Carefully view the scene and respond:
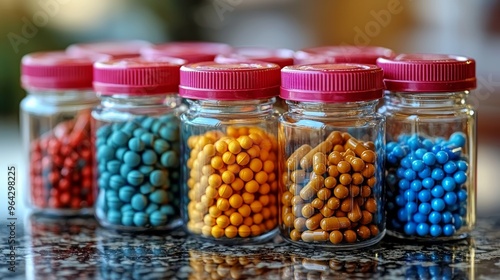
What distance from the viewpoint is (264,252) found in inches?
44.6

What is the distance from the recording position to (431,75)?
1.12 m

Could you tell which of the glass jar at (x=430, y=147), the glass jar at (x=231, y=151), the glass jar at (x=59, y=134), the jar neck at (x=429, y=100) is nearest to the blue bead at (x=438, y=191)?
the glass jar at (x=430, y=147)

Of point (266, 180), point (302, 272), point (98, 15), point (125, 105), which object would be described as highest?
point (98, 15)

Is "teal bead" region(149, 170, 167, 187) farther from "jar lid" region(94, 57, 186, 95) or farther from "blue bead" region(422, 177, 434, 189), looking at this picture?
"blue bead" region(422, 177, 434, 189)

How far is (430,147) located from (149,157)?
42cm

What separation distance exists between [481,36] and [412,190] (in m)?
1.13

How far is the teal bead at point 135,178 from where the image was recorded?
Result: 3.96 ft

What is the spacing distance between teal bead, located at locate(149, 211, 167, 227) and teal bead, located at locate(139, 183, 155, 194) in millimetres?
37

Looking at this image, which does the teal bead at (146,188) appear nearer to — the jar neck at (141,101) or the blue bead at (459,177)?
the jar neck at (141,101)

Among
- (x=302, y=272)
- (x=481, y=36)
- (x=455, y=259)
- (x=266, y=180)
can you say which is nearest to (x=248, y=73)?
(x=266, y=180)

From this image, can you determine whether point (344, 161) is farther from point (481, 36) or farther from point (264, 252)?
point (481, 36)

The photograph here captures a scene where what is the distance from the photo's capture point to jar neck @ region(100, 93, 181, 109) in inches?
48.8

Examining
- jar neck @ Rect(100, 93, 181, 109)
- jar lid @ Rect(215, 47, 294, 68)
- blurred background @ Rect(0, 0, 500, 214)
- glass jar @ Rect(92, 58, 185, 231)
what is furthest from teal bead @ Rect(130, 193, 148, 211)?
blurred background @ Rect(0, 0, 500, 214)

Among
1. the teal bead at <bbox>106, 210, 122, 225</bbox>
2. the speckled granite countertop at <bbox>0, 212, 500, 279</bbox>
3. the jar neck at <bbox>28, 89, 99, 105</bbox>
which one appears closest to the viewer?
the speckled granite countertop at <bbox>0, 212, 500, 279</bbox>
